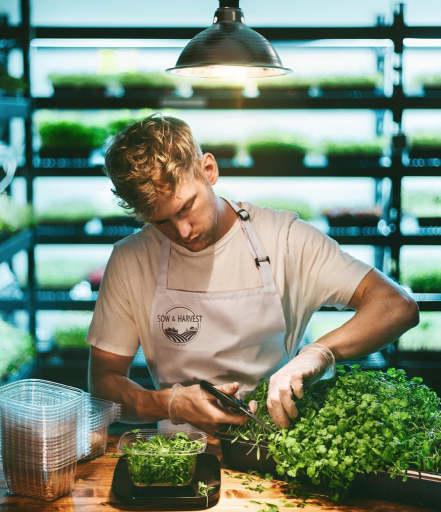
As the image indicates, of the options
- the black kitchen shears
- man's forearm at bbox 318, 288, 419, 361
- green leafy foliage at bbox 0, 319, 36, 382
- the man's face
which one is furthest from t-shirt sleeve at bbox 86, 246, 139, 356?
green leafy foliage at bbox 0, 319, 36, 382

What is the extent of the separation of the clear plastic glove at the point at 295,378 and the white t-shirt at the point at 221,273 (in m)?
0.38

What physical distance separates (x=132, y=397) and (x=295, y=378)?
24.8 inches

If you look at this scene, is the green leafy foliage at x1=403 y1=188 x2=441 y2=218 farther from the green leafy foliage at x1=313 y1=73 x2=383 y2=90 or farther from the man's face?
the man's face

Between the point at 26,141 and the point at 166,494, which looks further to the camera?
the point at 26,141

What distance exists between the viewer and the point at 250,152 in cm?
410

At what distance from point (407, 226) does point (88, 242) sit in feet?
6.95

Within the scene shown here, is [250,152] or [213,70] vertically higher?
[213,70]

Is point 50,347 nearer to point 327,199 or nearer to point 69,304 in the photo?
point 69,304

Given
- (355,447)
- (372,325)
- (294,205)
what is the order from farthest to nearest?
(294,205)
(372,325)
(355,447)

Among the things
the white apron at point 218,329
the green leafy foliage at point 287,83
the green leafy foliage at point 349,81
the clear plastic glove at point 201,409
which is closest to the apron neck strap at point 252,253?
the white apron at point 218,329

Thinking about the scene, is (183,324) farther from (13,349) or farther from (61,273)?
(61,273)

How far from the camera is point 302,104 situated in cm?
405

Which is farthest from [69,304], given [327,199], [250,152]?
[327,199]

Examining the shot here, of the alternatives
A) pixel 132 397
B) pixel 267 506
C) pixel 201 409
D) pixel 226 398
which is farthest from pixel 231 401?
pixel 132 397
